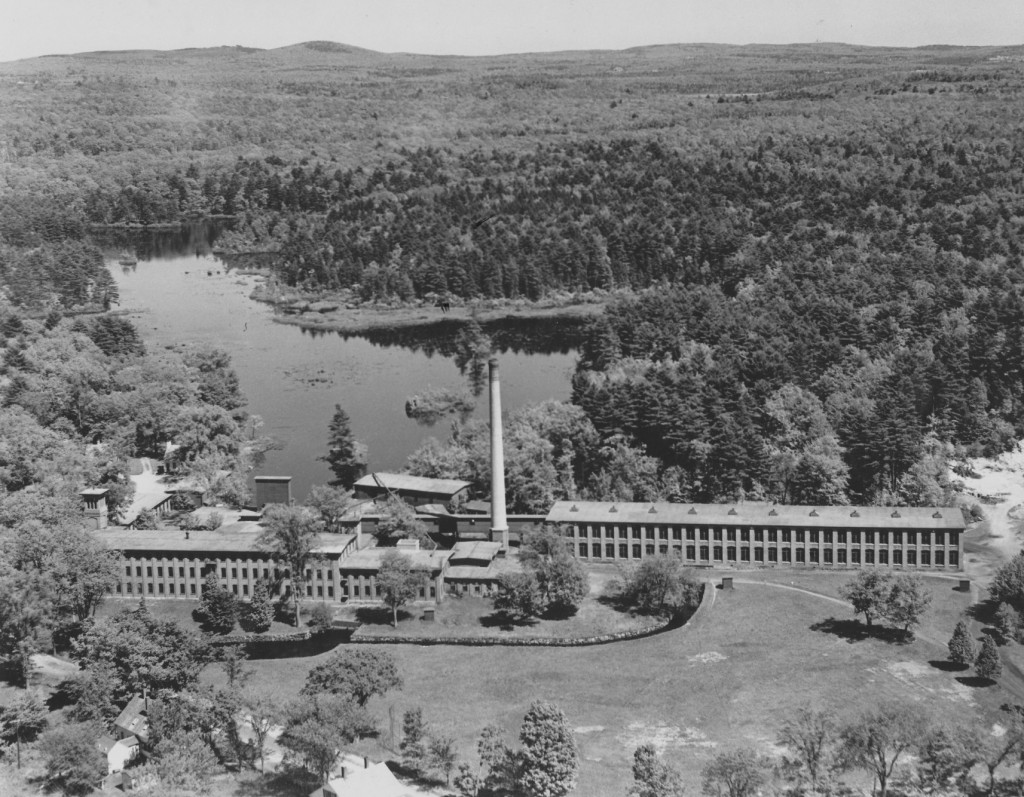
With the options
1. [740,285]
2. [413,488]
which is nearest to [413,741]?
[413,488]

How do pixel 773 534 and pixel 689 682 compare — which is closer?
pixel 689 682

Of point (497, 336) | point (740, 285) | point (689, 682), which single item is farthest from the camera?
point (497, 336)

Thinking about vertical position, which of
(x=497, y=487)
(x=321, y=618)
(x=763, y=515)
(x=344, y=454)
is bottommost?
(x=344, y=454)

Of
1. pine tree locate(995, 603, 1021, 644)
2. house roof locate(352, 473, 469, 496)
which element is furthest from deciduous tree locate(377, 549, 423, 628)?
pine tree locate(995, 603, 1021, 644)

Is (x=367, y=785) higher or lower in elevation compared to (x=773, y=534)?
higher

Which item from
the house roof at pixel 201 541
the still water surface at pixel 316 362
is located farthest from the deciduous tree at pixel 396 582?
the still water surface at pixel 316 362

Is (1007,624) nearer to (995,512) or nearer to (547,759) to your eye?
(995,512)
